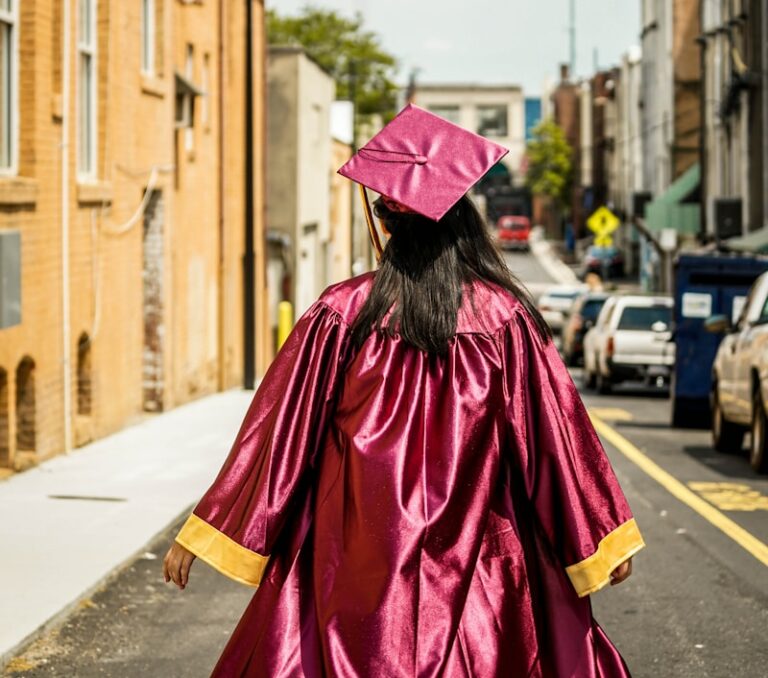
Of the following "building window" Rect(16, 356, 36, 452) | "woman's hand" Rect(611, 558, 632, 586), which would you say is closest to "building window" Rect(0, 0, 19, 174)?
"building window" Rect(16, 356, 36, 452)

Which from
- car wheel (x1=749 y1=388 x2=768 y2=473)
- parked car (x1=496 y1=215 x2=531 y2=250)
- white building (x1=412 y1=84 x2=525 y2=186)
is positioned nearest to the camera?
car wheel (x1=749 y1=388 x2=768 y2=473)

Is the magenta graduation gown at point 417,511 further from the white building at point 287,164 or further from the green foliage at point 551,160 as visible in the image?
the green foliage at point 551,160

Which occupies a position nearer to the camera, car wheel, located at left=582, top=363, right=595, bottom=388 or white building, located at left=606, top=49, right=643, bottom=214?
car wheel, located at left=582, top=363, right=595, bottom=388

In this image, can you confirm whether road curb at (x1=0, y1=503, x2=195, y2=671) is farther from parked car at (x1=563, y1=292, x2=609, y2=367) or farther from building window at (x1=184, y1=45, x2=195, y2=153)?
parked car at (x1=563, y1=292, x2=609, y2=367)

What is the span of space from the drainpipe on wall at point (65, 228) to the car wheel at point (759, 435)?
20.3 feet

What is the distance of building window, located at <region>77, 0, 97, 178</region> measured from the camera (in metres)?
16.8

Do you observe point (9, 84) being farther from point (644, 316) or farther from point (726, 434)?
point (644, 316)

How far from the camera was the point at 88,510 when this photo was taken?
11.7 m

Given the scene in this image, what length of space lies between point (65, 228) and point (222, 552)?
11.2 meters

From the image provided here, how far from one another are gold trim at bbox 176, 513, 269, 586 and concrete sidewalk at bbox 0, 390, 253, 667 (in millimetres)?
3126

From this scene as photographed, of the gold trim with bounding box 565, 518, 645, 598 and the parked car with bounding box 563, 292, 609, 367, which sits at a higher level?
the gold trim with bounding box 565, 518, 645, 598

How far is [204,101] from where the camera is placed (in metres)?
25.0

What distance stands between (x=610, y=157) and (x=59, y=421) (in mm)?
73718

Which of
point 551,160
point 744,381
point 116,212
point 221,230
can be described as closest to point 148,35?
point 116,212
